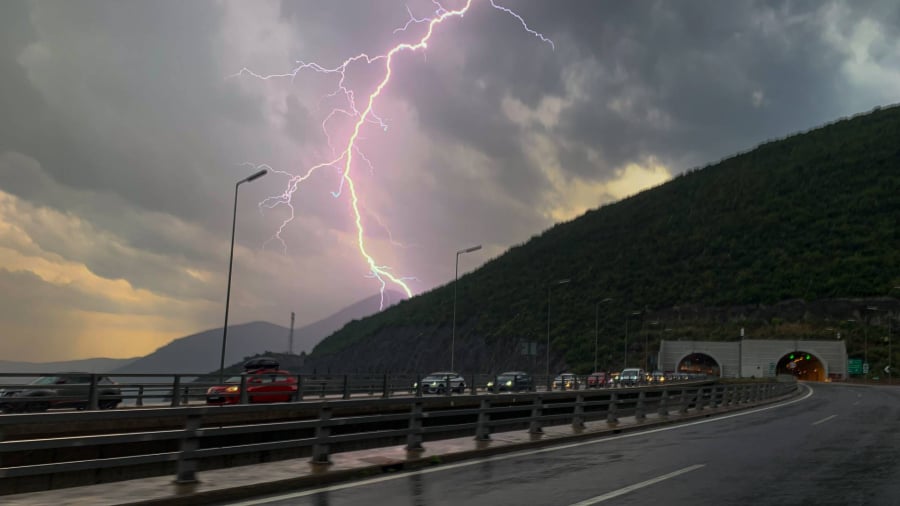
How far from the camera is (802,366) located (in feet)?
331

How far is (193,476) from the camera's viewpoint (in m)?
9.14

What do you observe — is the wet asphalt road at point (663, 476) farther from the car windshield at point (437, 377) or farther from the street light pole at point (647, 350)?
the street light pole at point (647, 350)

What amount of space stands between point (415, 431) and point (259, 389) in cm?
1575

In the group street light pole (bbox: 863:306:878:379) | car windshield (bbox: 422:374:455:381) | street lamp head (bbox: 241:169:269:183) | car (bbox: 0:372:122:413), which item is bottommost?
car (bbox: 0:372:122:413)

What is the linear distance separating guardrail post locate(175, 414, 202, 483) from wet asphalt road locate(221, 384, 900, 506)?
3.95ft

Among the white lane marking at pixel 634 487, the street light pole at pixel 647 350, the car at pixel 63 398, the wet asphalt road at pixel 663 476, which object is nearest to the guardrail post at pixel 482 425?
the wet asphalt road at pixel 663 476

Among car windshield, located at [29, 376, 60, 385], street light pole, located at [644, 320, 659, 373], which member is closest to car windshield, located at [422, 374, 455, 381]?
car windshield, located at [29, 376, 60, 385]

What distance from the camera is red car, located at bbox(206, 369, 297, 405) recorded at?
84.6ft

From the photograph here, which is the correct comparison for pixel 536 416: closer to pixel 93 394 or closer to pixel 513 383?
pixel 93 394

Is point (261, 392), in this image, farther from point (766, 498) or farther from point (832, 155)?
point (832, 155)

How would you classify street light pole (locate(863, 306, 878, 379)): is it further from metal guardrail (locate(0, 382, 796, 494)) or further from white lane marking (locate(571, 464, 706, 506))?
white lane marking (locate(571, 464, 706, 506))

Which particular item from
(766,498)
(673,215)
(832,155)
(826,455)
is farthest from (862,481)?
(832,155)

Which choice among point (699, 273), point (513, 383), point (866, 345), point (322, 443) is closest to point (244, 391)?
point (322, 443)

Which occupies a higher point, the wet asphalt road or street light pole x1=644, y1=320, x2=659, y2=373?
street light pole x1=644, y1=320, x2=659, y2=373
